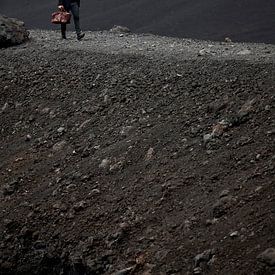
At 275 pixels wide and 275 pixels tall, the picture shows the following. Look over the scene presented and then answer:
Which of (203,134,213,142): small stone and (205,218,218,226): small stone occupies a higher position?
(203,134,213,142): small stone

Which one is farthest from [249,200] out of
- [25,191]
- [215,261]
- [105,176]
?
[25,191]

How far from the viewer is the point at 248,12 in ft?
36.4

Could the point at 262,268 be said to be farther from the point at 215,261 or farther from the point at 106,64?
the point at 106,64

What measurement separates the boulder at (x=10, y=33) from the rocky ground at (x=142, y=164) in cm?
206

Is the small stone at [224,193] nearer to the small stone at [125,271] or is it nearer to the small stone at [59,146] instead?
the small stone at [125,271]

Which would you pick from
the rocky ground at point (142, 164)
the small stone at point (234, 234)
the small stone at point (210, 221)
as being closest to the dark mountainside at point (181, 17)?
the rocky ground at point (142, 164)

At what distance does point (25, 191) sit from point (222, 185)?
284cm

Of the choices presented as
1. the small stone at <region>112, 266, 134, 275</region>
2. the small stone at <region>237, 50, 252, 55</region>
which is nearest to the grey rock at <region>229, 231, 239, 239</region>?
the small stone at <region>112, 266, 134, 275</region>

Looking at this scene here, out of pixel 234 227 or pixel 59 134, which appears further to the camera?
pixel 59 134

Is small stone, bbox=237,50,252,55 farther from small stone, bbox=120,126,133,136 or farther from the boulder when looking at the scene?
the boulder

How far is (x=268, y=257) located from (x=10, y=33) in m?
8.06

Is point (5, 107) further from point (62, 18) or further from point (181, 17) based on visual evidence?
point (181, 17)

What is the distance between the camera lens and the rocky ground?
424 cm

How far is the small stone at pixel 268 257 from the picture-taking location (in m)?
3.47
